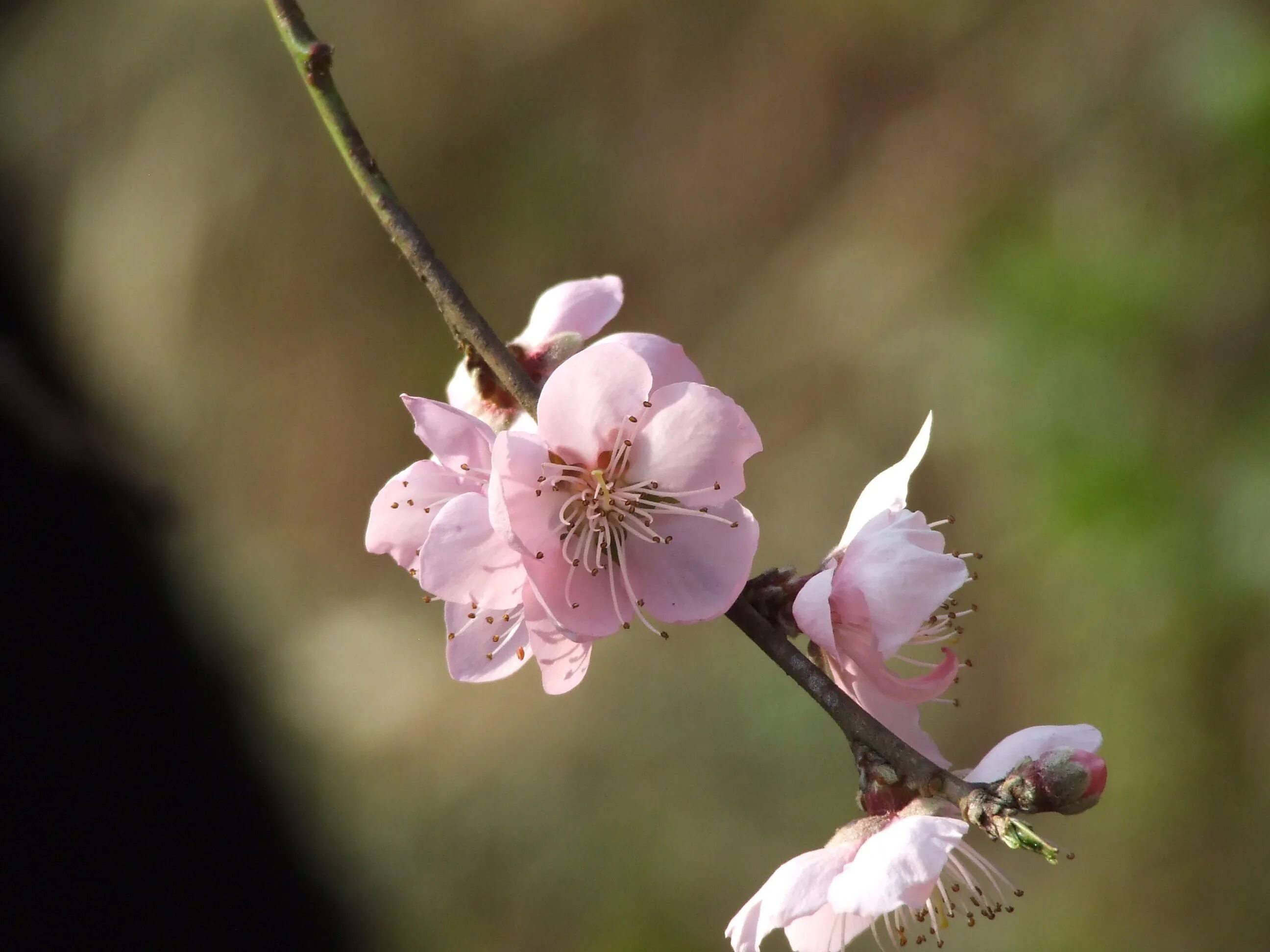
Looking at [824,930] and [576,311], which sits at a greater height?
[576,311]

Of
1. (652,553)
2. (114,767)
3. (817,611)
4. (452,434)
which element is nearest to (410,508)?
(452,434)

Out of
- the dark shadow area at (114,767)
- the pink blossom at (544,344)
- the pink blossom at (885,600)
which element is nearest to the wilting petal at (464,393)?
the pink blossom at (544,344)

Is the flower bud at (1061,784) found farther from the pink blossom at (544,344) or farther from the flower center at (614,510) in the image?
the pink blossom at (544,344)

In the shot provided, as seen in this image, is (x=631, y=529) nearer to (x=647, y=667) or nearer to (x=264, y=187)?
(x=647, y=667)

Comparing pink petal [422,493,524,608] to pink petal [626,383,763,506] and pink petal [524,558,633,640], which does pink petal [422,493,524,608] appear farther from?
pink petal [626,383,763,506]

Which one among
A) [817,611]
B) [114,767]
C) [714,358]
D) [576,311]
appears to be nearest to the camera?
[817,611]

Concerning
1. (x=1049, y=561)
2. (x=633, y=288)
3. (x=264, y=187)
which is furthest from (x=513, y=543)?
(x=264, y=187)

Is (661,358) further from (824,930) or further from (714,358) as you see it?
(714,358)
